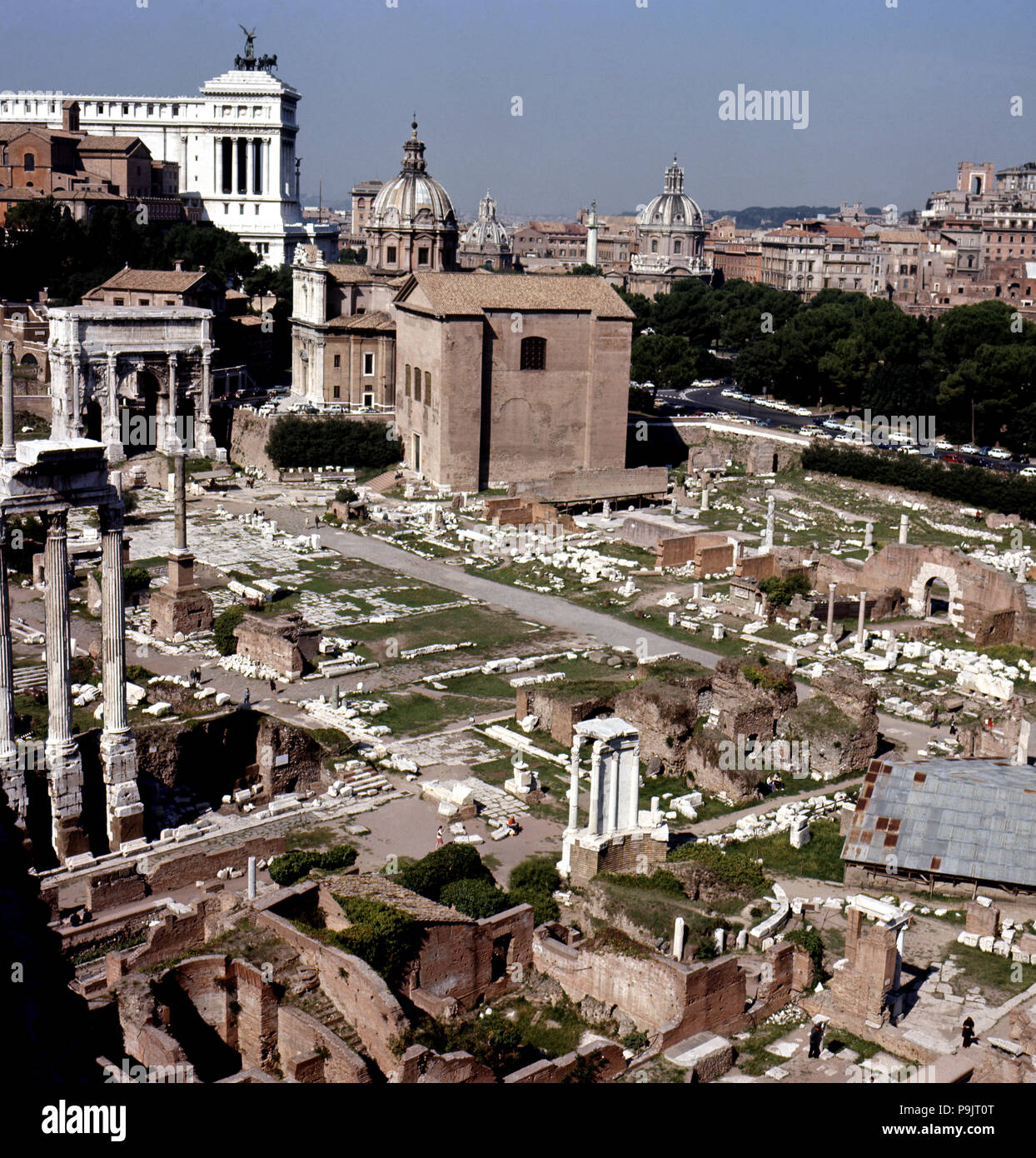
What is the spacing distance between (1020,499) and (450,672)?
25.3m

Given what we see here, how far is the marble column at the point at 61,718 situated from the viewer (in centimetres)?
2153

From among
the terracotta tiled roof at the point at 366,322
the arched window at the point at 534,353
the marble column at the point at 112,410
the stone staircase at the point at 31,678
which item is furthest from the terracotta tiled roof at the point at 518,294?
the stone staircase at the point at 31,678

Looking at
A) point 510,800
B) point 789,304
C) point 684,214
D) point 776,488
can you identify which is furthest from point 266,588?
point 684,214

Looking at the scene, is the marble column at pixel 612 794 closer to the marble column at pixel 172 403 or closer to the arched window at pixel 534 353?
the arched window at pixel 534 353

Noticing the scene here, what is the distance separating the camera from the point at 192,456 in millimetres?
58031

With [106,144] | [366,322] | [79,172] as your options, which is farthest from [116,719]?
[106,144]

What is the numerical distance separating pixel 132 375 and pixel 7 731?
3862 centimetres

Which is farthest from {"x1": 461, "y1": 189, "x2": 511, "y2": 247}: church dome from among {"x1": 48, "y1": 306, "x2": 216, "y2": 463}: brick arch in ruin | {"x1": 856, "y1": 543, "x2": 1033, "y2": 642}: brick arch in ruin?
{"x1": 856, "y1": 543, "x2": 1033, "y2": 642}: brick arch in ruin

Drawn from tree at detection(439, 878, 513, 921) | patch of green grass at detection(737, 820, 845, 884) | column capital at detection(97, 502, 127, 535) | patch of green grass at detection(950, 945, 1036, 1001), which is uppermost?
column capital at detection(97, 502, 127, 535)

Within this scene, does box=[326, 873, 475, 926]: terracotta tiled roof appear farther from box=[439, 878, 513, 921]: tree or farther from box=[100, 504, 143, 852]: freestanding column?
box=[100, 504, 143, 852]: freestanding column

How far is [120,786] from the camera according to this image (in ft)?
74.3

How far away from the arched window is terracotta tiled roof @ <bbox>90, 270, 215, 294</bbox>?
16813 mm

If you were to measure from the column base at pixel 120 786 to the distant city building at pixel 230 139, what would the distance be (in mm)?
84569

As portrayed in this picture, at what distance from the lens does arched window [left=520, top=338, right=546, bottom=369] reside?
180 ft
